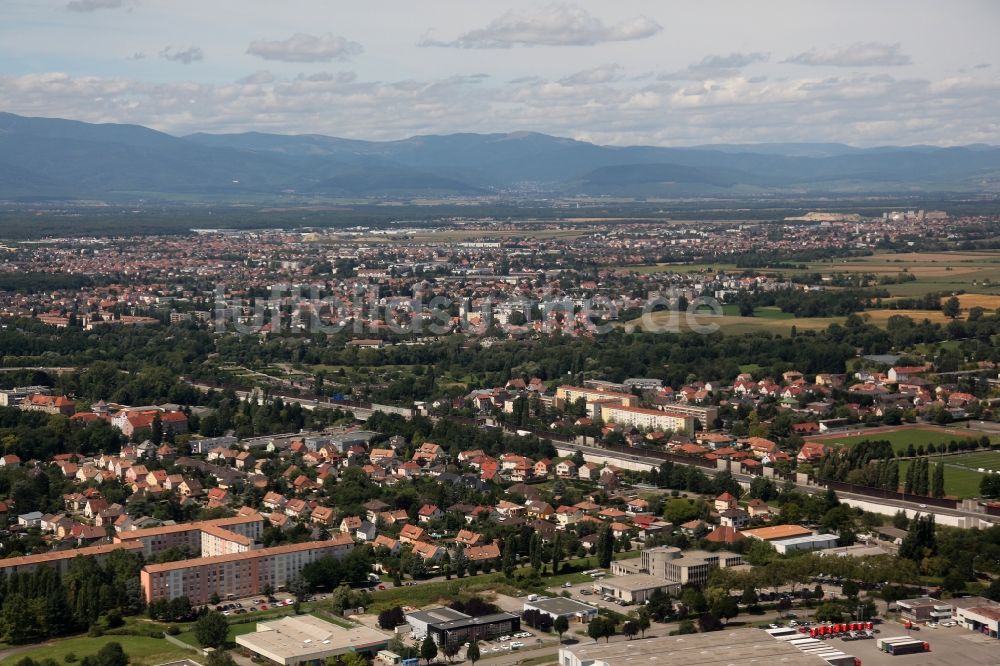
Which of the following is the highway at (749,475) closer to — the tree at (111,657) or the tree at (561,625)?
the tree at (561,625)

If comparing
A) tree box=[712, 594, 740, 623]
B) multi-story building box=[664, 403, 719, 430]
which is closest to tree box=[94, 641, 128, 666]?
tree box=[712, 594, 740, 623]

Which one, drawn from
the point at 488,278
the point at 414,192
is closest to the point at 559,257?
the point at 488,278

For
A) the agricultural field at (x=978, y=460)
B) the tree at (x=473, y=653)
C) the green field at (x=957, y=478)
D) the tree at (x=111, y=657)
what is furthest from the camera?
the agricultural field at (x=978, y=460)

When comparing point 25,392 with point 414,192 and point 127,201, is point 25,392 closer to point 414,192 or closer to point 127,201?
point 127,201

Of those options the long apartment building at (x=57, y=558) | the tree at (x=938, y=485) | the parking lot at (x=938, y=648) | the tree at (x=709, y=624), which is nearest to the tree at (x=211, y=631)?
the long apartment building at (x=57, y=558)

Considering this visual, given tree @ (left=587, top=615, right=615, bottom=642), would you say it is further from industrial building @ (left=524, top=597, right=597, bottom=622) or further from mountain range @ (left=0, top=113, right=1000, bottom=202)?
mountain range @ (left=0, top=113, right=1000, bottom=202)

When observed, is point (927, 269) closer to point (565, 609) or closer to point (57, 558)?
point (565, 609)
